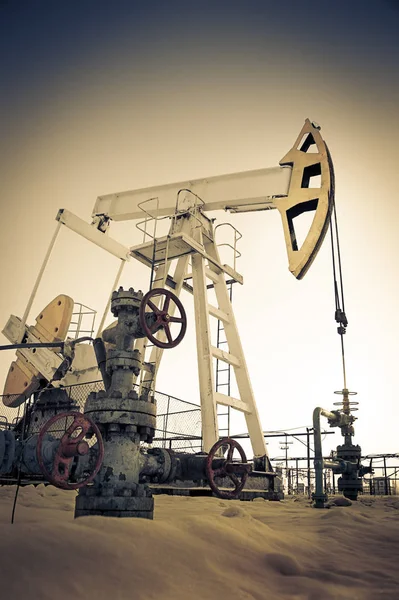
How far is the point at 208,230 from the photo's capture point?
878cm

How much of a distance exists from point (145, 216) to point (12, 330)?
14.4 feet

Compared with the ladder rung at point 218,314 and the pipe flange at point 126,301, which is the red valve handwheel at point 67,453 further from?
the ladder rung at point 218,314

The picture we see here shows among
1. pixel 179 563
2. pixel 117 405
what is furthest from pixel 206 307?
pixel 179 563

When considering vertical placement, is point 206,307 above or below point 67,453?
above

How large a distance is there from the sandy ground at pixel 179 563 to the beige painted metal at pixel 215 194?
6.28 m

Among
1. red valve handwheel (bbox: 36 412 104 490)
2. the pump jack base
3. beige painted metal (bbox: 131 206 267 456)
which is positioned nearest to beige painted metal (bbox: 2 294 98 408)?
beige painted metal (bbox: 131 206 267 456)

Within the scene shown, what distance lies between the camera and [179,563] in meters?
1.96

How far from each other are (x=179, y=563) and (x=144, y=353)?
18.1 feet

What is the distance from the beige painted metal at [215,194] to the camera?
26.2 ft

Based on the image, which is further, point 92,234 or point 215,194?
point 92,234

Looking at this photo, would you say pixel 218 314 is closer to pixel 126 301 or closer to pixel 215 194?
pixel 215 194

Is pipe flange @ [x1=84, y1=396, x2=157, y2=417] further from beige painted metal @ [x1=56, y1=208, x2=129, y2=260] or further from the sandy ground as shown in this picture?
beige painted metal @ [x1=56, y1=208, x2=129, y2=260]

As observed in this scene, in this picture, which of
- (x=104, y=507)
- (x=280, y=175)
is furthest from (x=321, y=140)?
(x=104, y=507)

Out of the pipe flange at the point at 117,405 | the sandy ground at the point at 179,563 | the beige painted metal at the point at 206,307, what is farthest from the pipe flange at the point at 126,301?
the beige painted metal at the point at 206,307
